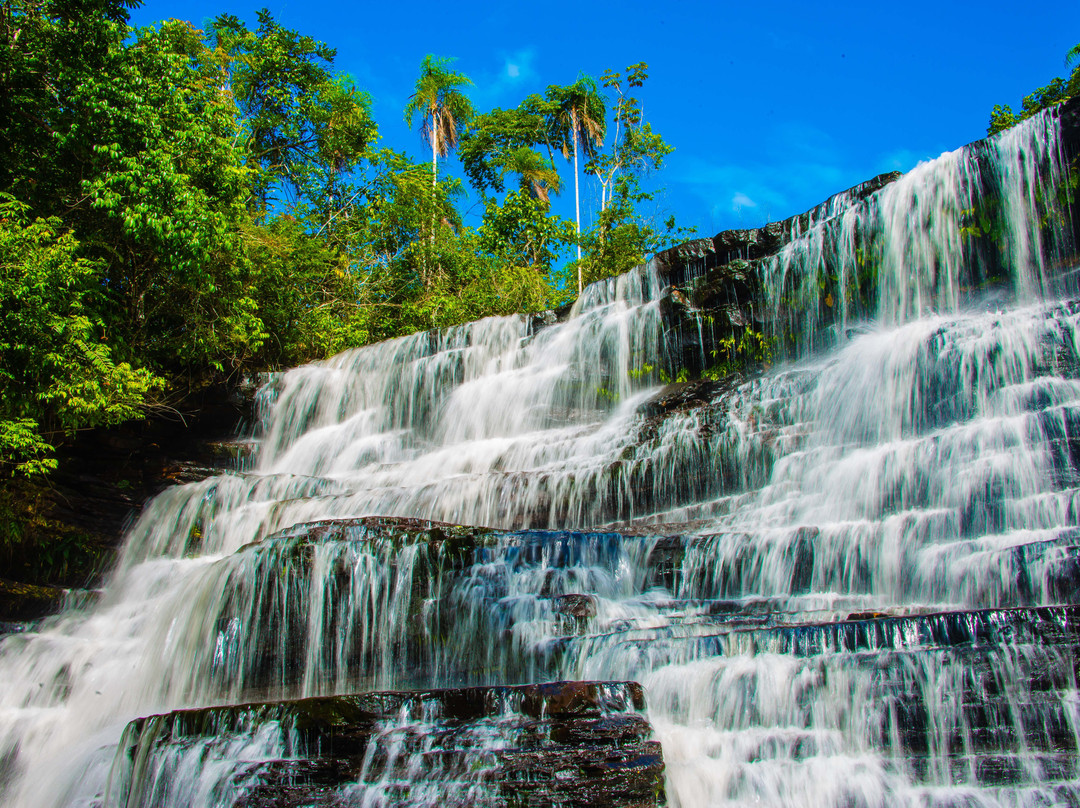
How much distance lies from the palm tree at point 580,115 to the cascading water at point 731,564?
22.2 metres

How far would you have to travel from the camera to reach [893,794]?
495 cm

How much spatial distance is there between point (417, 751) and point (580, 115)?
3401 centimetres

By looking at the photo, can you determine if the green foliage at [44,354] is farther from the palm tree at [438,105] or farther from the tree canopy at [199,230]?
the palm tree at [438,105]

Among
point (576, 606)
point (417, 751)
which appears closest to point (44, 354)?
point (576, 606)

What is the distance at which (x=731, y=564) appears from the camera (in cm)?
819

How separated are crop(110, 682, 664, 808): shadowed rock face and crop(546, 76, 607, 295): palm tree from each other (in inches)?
1258

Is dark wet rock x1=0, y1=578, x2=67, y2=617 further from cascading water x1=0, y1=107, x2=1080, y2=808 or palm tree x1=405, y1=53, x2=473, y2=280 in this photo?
palm tree x1=405, y1=53, x2=473, y2=280

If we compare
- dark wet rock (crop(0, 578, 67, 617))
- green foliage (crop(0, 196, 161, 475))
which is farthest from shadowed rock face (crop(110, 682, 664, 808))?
green foliage (crop(0, 196, 161, 475))

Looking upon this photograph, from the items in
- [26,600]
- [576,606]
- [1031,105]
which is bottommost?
[26,600]

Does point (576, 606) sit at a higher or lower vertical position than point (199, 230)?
lower

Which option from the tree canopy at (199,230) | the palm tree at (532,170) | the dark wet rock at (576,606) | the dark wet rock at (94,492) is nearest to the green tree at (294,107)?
the tree canopy at (199,230)

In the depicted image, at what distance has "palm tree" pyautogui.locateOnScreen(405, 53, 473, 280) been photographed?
35.0 m

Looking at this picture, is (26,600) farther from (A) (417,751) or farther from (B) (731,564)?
(B) (731,564)

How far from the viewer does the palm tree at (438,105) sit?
35.0m
